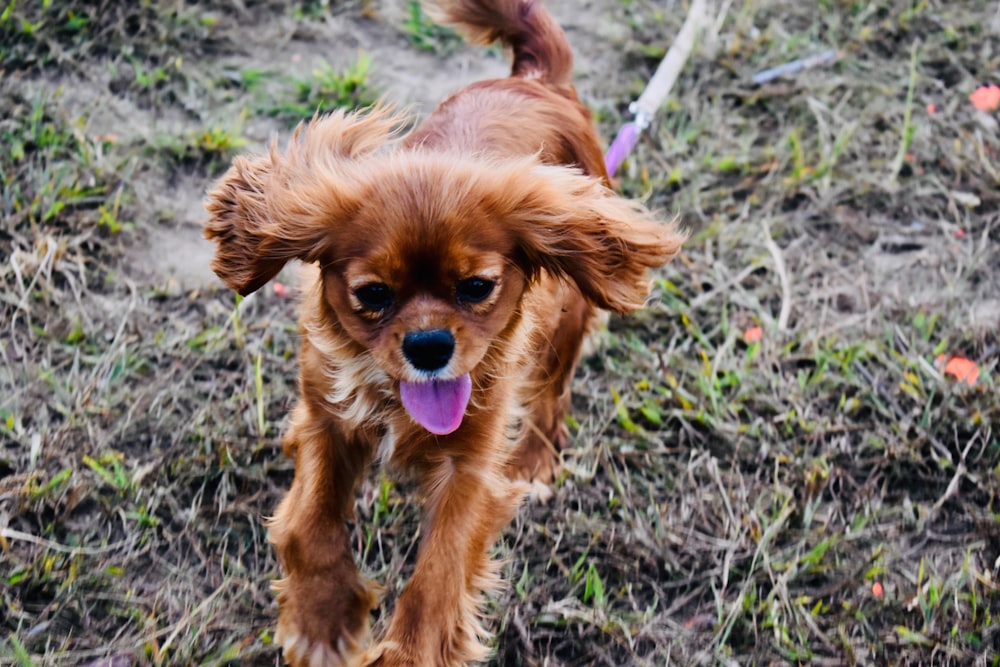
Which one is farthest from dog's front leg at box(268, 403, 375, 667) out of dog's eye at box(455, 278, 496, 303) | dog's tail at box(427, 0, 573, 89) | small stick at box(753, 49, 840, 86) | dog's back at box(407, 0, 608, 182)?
small stick at box(753, 49, 840, 86)

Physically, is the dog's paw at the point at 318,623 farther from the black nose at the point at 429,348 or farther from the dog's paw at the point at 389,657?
the black nose at the point at 429,348

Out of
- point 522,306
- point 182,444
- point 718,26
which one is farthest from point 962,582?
point 718,26

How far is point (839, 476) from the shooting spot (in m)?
3.25

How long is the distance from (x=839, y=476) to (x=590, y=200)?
4.40ft

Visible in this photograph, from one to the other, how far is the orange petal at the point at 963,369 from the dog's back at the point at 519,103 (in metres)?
1.37

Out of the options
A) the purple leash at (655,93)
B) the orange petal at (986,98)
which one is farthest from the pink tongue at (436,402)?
the orange petal at (986,98)

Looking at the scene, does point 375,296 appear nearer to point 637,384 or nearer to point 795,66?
point 637,384

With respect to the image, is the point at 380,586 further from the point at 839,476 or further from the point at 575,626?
the point at 839,476

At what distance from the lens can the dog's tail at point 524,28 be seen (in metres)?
3.38

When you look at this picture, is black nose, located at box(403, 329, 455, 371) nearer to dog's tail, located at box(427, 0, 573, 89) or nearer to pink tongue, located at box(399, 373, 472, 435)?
pink tongue, located at box(399, 373, 472, 435)

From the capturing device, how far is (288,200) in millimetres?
2408

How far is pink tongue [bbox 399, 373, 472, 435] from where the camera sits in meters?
2.42

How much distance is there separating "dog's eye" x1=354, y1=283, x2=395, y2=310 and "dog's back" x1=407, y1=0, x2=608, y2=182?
588mm

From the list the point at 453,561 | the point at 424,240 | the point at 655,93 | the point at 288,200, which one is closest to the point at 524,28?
the point at 655,93
